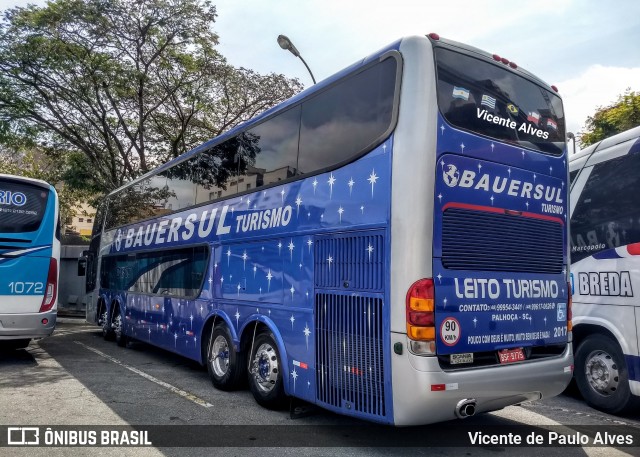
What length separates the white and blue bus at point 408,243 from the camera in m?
4.18

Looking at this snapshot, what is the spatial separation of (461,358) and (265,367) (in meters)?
2.59

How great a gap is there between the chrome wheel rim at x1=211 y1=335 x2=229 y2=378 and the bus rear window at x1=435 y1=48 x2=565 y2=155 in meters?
4.35

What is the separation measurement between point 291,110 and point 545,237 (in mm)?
3299

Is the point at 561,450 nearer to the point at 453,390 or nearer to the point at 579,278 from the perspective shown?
the point at 453,390

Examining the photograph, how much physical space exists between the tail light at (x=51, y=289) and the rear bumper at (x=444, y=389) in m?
7.20

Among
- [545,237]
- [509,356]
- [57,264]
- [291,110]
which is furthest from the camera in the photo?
[57,264]

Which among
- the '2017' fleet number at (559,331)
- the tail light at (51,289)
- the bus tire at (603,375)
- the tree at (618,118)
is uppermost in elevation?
the tree at (618,118)

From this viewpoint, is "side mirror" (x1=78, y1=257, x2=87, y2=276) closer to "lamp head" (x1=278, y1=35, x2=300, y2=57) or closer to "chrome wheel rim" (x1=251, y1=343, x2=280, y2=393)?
"lamp head" (x1=278, y1=35, x2=300, y2=57)

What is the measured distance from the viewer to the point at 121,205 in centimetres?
1173

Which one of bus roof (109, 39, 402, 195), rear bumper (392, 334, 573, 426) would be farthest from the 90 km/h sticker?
bus roof (109, 39, 402, 195)

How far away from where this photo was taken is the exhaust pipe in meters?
4.16

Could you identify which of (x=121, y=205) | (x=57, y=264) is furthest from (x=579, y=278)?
(x=121, y=205)

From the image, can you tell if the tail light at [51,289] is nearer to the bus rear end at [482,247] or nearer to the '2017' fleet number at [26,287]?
the '2017' fleet number at [26,287]

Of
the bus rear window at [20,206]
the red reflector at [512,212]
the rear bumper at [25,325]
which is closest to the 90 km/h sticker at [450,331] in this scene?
the red reflector at [512,212]
